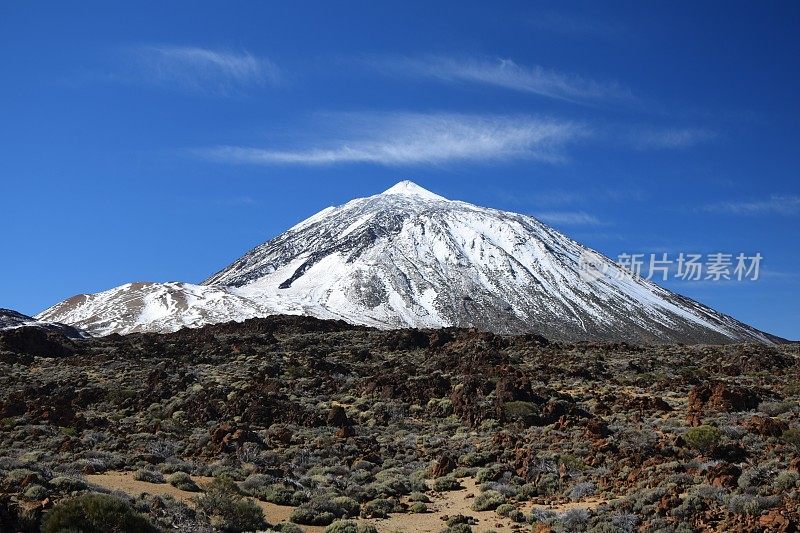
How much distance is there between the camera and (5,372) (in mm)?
35375

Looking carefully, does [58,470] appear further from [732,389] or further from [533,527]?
[732,389]

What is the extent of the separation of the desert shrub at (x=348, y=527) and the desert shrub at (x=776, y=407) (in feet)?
52.7

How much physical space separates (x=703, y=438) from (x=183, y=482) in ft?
46.3

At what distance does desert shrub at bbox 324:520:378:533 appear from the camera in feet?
41.7

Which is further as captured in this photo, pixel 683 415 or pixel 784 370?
pixel 784 370

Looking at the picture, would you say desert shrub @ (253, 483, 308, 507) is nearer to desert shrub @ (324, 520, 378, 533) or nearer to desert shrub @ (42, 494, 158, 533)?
desert shrub @ (324, 520, 378, 533)

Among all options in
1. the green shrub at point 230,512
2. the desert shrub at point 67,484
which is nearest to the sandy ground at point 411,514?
the green shrub at point 230,512

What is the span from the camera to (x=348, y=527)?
12859 mm

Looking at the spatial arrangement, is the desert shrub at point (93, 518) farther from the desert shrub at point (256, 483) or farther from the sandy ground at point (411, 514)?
the desert shrub at point (256, 483)

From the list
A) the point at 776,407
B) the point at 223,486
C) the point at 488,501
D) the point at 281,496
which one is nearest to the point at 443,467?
the point at 488,501

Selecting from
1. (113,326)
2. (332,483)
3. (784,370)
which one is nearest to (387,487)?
(332,483)

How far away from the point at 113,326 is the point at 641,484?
3822 inches

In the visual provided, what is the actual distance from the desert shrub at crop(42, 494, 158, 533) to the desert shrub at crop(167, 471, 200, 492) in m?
5.26

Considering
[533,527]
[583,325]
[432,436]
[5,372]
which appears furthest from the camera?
[583,325]
